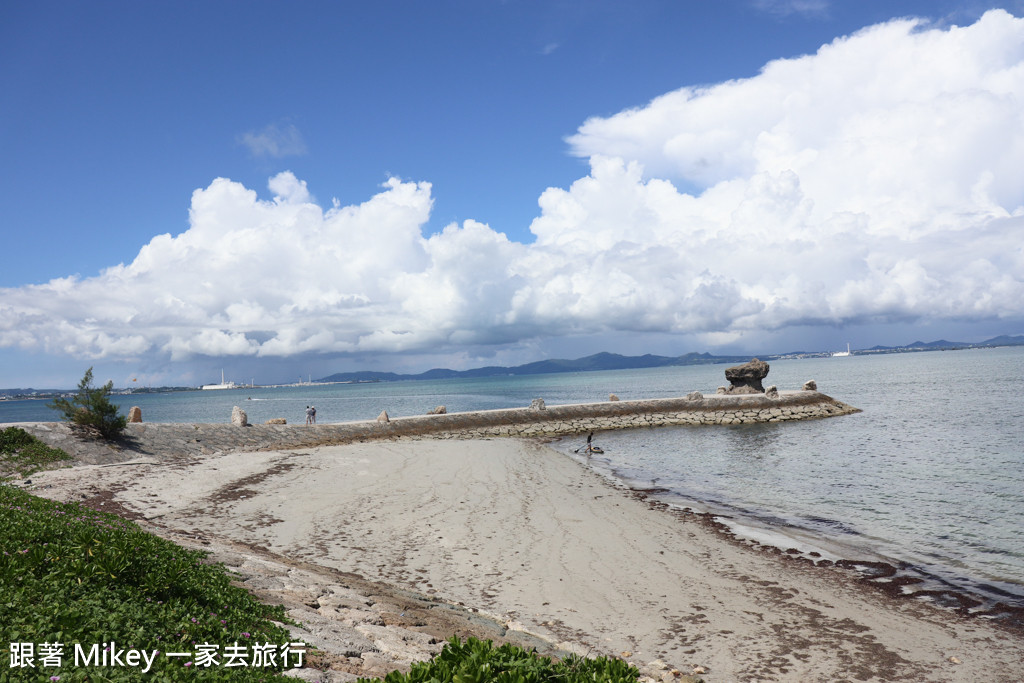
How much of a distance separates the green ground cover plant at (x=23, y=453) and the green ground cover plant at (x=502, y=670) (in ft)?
73.9

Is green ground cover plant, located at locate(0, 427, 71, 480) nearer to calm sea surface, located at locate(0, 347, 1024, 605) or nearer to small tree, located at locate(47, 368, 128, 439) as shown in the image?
small tree, located at locate(47, 368, 128, 439)

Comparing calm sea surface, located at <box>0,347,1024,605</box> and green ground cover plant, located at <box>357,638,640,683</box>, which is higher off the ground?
green ground cover plant, located at <box>357,638,640,683</box>

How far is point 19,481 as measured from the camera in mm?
16344

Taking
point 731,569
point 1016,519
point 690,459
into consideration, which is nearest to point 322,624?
point 731,569

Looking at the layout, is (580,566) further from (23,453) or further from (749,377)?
(749,377)

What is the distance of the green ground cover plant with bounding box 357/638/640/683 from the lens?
3738 millimetres

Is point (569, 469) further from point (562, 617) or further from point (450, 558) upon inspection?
point (562, 617)

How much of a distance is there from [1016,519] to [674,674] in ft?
53.6

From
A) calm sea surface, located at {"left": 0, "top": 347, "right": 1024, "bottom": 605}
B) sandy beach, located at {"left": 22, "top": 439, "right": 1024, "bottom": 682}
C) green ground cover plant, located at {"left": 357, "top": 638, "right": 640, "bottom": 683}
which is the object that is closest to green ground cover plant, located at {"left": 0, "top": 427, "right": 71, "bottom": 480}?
sandy beach, located at {"left": 22, "top": 439, "right": 1024, "bottom": 682}

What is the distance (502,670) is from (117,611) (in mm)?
4041

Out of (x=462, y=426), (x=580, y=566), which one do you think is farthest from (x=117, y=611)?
(x=462, y=426)

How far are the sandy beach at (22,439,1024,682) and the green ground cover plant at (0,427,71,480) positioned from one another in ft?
11.6

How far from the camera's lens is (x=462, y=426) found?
1843 inches

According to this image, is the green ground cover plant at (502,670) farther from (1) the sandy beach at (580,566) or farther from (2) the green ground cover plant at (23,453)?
(2) the green ground cover plant at (23,453)
